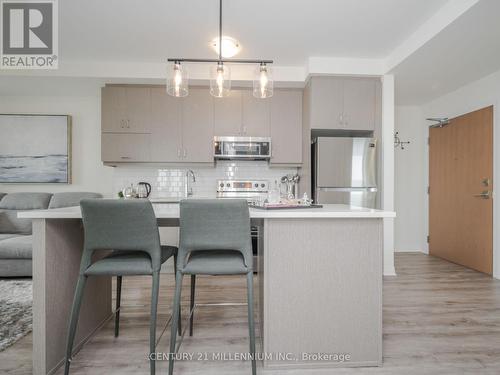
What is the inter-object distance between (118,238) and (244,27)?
88.5 inches

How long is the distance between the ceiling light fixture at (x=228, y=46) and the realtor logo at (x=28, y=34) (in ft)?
4.63

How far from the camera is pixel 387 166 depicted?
3248mm

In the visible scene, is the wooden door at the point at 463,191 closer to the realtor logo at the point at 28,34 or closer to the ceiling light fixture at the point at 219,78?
the ceiling light fixture at the point at 219,78

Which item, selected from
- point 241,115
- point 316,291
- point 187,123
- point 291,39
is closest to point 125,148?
point 187,123

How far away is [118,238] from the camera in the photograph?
1400 millimetres

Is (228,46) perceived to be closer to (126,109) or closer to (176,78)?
(176,78)

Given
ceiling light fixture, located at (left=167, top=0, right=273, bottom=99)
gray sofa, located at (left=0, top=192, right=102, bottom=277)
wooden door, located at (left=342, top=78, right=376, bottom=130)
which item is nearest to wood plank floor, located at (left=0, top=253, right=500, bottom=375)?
gray sofa, located at (left=0, top=192, right=102, bottom=277)

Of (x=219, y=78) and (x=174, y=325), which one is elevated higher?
(x=219, y=78)

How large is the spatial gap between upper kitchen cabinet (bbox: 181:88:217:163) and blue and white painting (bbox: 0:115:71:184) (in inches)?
71.0

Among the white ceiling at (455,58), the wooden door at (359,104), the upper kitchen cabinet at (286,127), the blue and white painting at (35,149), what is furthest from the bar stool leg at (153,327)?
the blue and white painting at (35,149)

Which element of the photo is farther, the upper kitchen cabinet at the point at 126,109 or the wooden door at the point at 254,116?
the wooden door at the point at 254,116

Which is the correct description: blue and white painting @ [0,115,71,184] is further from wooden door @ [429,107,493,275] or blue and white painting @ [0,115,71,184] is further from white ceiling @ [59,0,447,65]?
wooden door @ [429,107,493,275]

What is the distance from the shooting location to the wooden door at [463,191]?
323 centimetres

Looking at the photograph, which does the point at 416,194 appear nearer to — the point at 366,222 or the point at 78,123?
the point at 366,222
